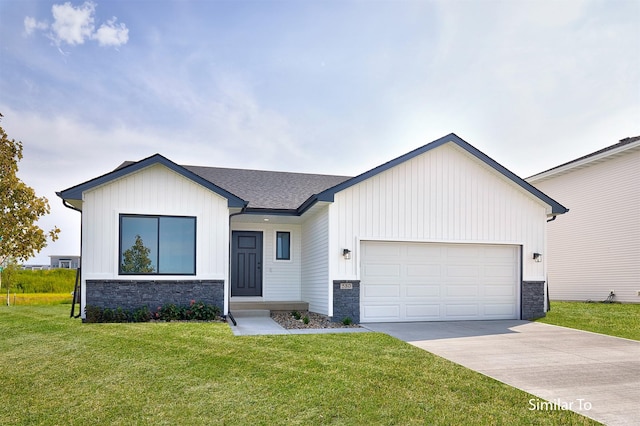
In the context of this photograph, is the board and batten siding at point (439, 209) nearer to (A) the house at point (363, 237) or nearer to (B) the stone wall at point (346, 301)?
(A) the house at point (363, 237)

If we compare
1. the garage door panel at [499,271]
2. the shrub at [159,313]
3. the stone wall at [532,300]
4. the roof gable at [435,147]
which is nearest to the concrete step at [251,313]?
the shrub at [159,313]

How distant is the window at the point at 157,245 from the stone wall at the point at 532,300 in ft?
29.3

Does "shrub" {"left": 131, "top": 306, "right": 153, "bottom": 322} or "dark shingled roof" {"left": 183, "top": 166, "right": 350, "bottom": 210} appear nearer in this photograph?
"shrub" {"left": 131, "top": 306, "right": 153, "bottom": 322}

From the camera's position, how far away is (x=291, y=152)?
19.8 m

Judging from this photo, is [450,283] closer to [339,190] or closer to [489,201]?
[489,201]

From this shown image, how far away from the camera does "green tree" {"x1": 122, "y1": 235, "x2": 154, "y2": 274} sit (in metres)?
11.2

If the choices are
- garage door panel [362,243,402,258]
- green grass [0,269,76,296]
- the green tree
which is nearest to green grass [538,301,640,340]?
garage door panel [362,243,402,258]

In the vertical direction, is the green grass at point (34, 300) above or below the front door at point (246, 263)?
below

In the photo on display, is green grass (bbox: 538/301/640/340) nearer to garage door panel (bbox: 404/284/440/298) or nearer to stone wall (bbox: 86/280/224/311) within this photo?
garage door panel (bbox: 404/284/440/298)

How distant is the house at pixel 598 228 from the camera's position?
16.8 metres

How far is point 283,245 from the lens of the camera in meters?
15.0

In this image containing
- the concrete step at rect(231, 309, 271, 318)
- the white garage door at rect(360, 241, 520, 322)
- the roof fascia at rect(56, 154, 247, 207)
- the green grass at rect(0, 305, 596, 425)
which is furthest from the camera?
the concrete step at rect(231, 309, 271, 318)

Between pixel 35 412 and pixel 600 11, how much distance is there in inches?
590

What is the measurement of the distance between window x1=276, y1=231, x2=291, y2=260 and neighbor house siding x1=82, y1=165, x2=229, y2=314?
3.23 metres
